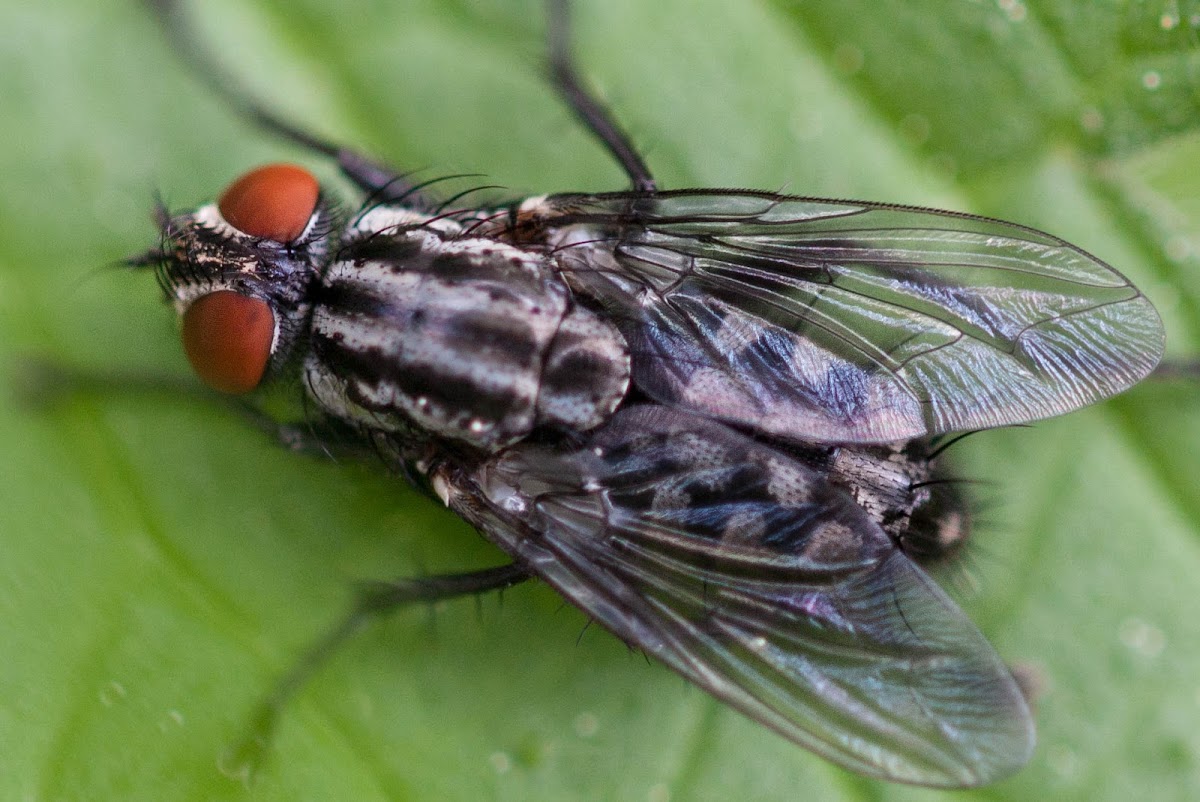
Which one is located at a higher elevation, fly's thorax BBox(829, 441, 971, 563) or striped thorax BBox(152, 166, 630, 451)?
fly's thorax BBox(829, 441, 971, 563)

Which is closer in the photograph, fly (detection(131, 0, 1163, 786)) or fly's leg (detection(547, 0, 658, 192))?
fly (detection(131, 0, 1163, 786))

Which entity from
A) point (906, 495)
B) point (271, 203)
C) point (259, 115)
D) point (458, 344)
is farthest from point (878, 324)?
point (259, 115)

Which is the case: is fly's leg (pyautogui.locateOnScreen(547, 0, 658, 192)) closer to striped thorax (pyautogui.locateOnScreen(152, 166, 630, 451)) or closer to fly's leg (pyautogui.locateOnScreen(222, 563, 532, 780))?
striped thorax (pyautogui.locateOnScreen(152, 166, 630, 451))

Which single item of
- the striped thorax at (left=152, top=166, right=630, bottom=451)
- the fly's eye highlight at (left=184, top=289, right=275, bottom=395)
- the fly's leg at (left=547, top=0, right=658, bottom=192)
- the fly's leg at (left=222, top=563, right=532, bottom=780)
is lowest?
the fly's leg at (left=222, top=563, right=532, bottom=780)

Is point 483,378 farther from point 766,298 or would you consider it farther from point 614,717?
point 614,717

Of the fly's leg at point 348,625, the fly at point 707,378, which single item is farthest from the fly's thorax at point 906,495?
the fly's leg at point 348,625

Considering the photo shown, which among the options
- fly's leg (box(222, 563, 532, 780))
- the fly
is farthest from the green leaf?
the fly

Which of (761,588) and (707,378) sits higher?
(707,378)

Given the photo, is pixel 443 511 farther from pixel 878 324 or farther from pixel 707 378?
pixel 878 324
